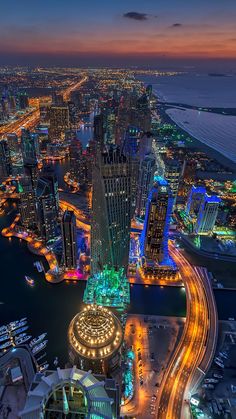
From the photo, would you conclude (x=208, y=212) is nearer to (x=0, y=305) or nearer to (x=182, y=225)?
(x=182, y=225)

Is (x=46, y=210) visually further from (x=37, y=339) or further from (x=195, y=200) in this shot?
(x=195, y=200)

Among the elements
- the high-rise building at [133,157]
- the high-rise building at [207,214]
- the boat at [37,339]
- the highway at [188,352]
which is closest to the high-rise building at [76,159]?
the high-rise building at [133,157]

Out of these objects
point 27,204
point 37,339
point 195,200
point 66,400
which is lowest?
point 37,339

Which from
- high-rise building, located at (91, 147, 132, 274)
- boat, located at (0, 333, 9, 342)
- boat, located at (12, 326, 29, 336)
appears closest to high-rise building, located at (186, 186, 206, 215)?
high-rise building, located at (91, 147, 132, 274)

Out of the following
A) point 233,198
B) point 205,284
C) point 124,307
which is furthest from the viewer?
point 233,198

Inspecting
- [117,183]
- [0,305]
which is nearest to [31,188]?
[0,305]

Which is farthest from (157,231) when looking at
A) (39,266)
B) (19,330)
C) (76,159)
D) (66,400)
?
(76,159)
